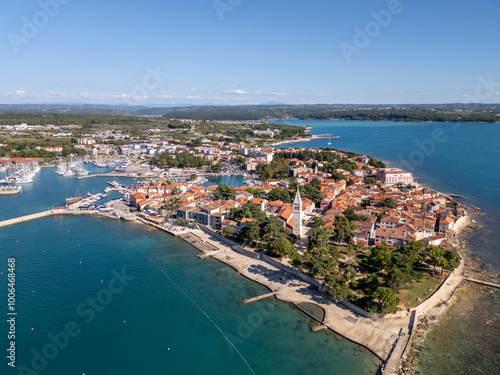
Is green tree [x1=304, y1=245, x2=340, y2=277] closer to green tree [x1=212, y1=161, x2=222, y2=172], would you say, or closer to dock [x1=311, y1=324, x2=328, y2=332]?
dock [x1=311, y1=324, x2=328, y2=332]

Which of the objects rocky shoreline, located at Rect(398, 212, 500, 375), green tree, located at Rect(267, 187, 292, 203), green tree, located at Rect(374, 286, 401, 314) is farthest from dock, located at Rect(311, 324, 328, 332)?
green tree, located at Rect(267, 187, 292, 203)

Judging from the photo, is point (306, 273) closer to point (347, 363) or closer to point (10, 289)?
point (347, 363)

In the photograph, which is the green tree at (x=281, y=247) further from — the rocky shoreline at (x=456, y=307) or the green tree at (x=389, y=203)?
the green tree at (x=389, y=203)

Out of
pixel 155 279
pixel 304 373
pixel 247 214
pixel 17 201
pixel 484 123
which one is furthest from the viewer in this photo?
pixel 484 123

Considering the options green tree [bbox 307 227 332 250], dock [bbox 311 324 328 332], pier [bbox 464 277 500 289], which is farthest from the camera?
green tree [bbox 307 227 332 250]

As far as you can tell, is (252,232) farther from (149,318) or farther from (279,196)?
(279,196)

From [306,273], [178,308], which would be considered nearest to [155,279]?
[178,308]

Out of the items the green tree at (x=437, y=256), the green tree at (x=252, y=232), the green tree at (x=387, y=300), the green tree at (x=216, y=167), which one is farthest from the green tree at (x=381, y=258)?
the green tree at (x=216, y=167)
